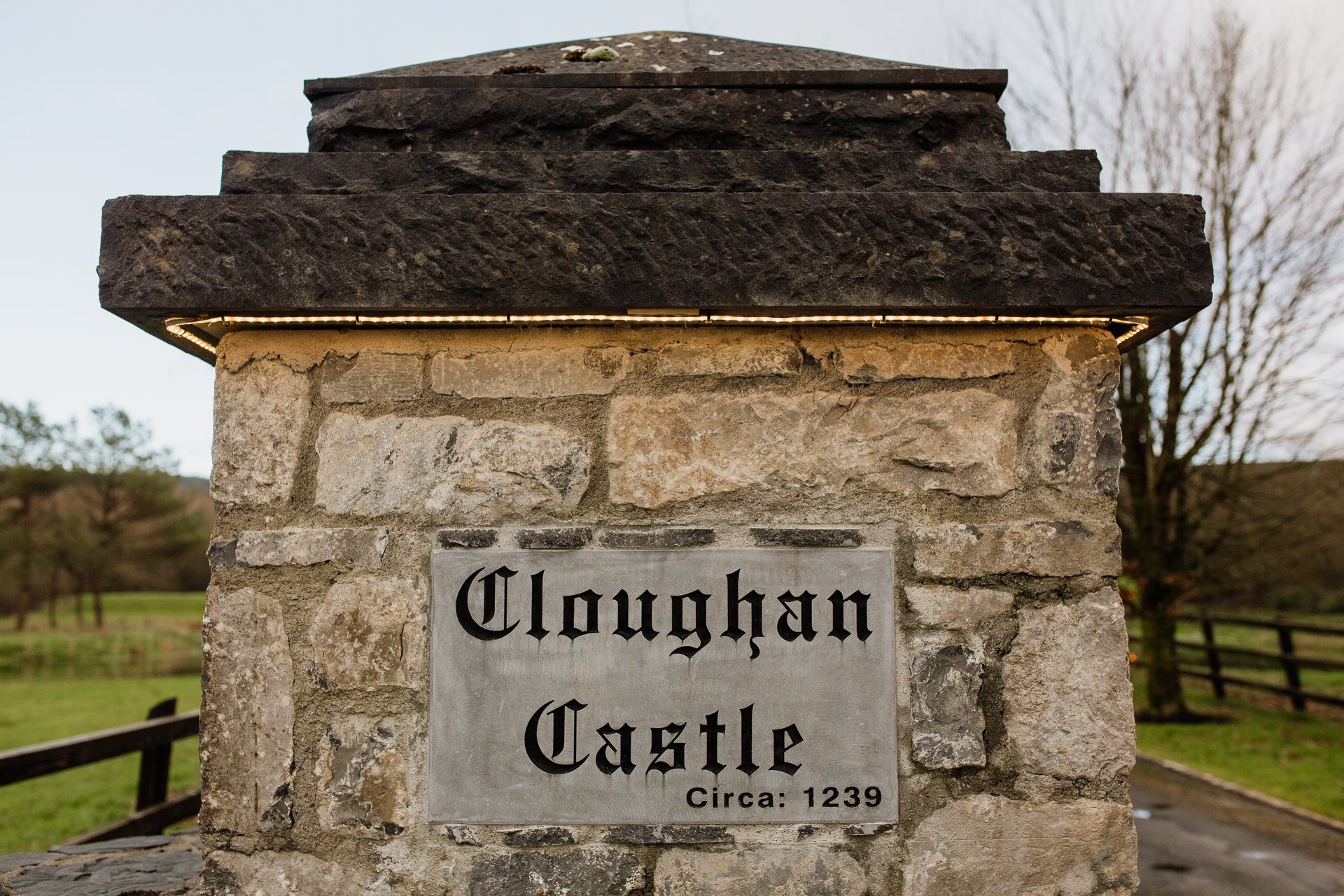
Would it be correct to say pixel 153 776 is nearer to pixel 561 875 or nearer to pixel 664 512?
pixel 561 875

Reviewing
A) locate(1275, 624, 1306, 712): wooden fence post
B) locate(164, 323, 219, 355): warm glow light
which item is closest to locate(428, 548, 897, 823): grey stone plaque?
locate(164, 323, 219, 355): warm glow light

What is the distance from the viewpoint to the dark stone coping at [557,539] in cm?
139

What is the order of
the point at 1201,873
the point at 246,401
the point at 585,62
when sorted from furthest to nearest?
the point at 1201,873 < the point at 585,62 < the point at 246,401

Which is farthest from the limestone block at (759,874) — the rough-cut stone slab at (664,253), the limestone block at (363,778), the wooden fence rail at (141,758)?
the wooden fence rail at (141,758)

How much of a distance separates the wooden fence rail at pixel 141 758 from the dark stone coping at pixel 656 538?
2646mm

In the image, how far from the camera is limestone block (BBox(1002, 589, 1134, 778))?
1363 millimetres

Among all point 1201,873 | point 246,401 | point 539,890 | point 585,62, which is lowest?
point 1201,873

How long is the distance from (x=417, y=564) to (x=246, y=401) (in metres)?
0.44

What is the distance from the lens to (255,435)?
142 centimetres

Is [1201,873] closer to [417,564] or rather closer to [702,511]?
[702,511]

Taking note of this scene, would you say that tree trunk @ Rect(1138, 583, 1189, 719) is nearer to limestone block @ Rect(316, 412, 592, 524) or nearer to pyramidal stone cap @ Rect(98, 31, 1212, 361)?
pyramidal stone cap @ Rect(98, 31, 1212, 361)

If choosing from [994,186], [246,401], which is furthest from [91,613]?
[994,186]

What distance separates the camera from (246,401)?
143 cm

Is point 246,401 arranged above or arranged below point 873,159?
below
